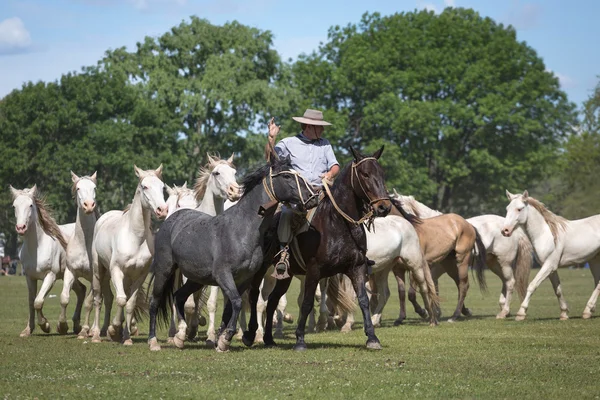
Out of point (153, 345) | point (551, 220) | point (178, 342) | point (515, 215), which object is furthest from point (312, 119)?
point (551, 220)

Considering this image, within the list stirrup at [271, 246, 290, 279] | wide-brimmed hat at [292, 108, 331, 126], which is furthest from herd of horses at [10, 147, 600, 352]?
wide-brimmed hat at [292, 108, 331, 126]

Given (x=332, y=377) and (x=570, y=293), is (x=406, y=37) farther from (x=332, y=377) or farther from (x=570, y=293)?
(x=332, y=377)

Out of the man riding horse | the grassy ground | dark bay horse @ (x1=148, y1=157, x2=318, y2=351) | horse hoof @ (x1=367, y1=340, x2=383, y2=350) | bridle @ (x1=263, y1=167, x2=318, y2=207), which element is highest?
the man riding horse

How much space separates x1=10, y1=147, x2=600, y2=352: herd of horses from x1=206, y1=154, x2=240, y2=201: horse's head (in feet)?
0.07

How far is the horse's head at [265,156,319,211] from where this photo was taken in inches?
496

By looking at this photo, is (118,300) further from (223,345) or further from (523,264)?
(523,264)

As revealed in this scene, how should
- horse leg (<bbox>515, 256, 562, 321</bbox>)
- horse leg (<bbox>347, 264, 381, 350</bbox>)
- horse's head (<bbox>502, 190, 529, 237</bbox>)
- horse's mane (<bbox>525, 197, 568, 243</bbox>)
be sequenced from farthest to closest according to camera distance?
horse's mane (<bbox>525, 197, 568, 243</bbox>) → horse's head (<bbox>502, 190, 529, 237</bbox>) → horse leg (<bbox>515, 256, 562, 321</bbox>) → horse leg (<bbox>347, 264, 381, 350</bbox>)

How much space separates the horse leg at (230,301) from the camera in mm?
12773

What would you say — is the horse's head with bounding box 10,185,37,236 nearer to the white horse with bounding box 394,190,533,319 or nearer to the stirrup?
the stirrup

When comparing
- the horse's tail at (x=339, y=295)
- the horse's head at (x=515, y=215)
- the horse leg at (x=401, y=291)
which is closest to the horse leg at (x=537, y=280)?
the horse's head at (x=515, y=215)

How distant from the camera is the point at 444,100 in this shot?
58.5 metres

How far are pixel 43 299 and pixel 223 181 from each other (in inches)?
156

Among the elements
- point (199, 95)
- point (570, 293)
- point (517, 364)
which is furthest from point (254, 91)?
point (517, 364)

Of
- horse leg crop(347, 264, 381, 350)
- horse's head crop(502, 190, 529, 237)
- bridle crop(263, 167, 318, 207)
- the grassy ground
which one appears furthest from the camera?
horse's head crop(502, 190, 529, 237)
